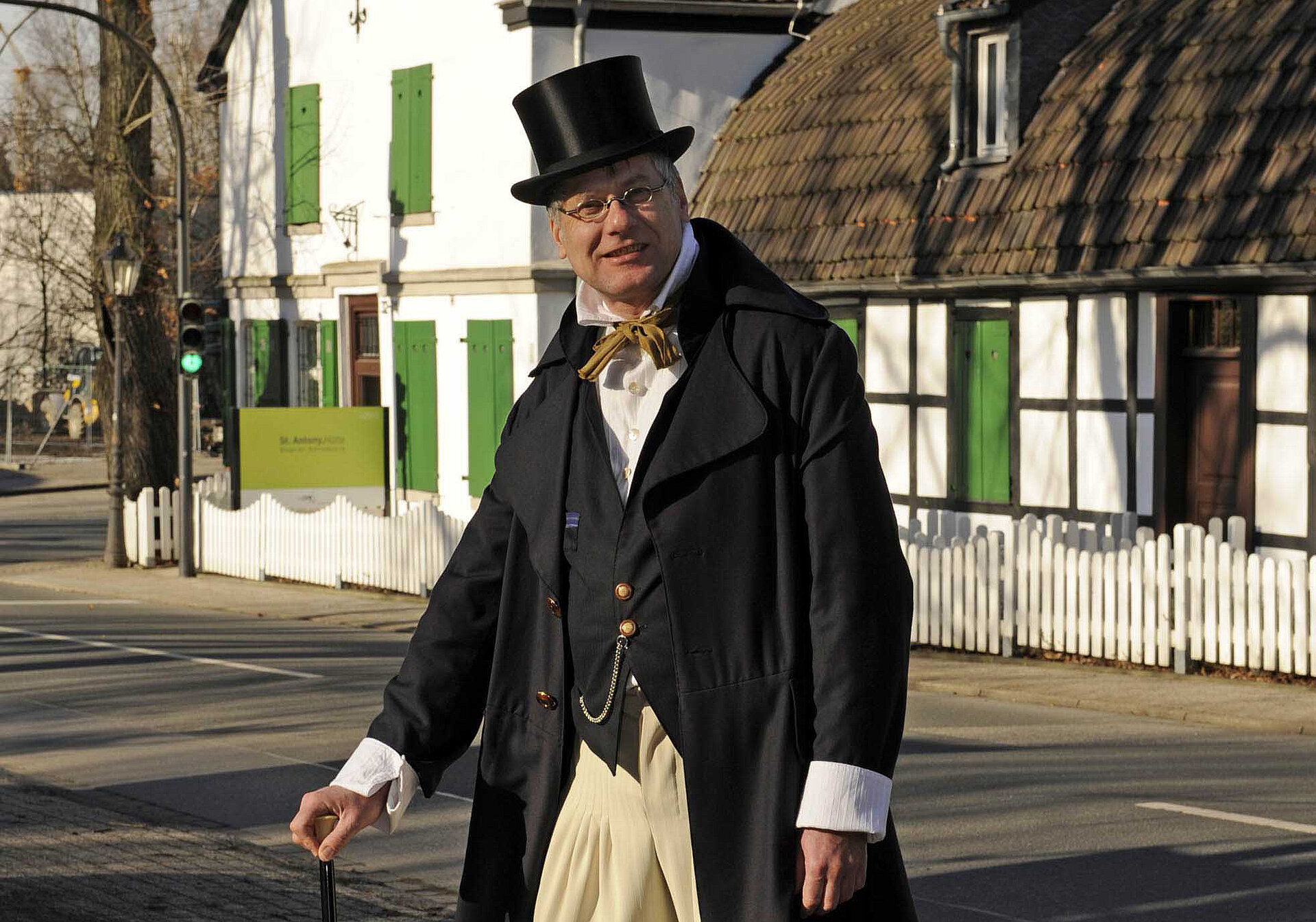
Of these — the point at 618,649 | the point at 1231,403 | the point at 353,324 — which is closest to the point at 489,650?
the point at 618,649

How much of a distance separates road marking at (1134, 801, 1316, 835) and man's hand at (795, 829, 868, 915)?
18.9 feet

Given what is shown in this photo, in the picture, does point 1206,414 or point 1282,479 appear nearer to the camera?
point 1282,479

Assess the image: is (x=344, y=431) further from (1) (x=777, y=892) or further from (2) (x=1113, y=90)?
(1) (x=777, y=892)

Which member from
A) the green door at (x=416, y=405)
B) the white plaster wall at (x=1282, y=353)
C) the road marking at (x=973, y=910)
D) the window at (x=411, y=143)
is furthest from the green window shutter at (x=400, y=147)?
the road marking at (x=973, y=910)

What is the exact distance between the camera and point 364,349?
2630cm

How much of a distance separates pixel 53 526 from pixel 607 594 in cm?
3102

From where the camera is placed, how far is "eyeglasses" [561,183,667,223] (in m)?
3.66

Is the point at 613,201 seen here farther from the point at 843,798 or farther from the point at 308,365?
the point at 308,365

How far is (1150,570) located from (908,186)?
18.0 feet

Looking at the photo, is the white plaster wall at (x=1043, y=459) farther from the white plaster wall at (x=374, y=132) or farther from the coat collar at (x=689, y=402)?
the coat collar at (x=689, y=402)

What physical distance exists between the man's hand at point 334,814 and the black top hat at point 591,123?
3.83ft

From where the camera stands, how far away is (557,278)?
869 inches

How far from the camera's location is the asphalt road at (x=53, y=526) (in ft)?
92.2

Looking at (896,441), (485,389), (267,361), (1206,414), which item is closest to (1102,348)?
(1206,414)
